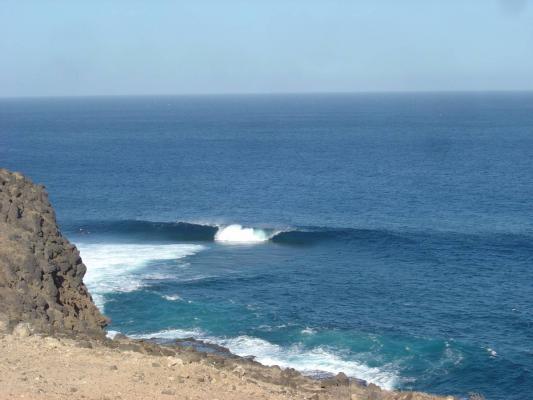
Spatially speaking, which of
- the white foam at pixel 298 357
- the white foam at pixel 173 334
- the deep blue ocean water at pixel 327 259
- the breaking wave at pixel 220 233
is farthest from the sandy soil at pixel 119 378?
the breaking wave at pixel 220 233

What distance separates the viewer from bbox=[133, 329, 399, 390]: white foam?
48.6 meters

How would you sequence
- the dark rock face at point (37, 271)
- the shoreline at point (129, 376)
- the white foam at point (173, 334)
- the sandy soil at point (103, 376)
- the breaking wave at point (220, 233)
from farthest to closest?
the breaking wave at point (220, 233) → the white foam at point (173, 334) → the dark rock face at point (37, 271) → the shoreline at point (129, 376) → the sandy soil at point (103, 376)

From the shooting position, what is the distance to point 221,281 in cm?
6794

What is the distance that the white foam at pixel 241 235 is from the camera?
279 ft

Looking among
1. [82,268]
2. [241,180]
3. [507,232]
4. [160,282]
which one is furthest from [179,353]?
[241,180]

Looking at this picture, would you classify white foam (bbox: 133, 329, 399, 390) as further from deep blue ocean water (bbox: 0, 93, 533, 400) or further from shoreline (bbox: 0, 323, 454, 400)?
shoreline (bbox: 0, 323, 454, 400)

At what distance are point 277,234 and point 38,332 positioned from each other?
47.8 metres

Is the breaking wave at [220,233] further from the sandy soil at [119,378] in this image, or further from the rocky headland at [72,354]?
the sandy soil at [119,378]

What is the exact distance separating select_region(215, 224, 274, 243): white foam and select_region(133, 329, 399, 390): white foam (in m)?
30.1

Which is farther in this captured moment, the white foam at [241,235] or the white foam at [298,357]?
the white foam at [241,235]

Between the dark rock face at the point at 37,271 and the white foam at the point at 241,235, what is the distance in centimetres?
3155

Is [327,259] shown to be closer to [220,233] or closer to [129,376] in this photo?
[220,233]

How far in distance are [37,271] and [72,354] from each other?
33.6ft

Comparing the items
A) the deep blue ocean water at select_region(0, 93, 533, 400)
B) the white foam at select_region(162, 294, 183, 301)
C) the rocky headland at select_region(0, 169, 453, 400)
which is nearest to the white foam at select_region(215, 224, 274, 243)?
the deep blue ocean water at select_region(0, 93, 533, 400)
